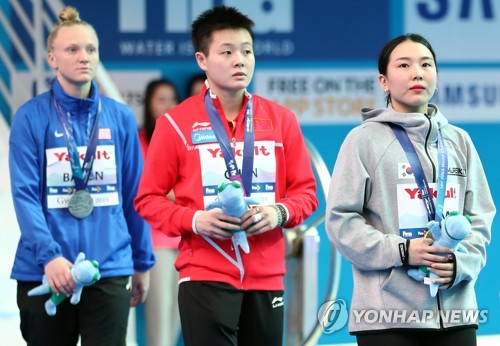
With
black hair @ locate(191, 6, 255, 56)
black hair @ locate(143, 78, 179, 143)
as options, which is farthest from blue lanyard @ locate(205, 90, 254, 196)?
black hair @ locate(143, 78, 179, 143)

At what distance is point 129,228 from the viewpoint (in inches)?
195

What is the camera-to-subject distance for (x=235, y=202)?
398 centimetres

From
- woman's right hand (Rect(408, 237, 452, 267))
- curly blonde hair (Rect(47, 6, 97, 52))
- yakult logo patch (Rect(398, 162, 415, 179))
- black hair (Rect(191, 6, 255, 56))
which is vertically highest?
curly blonde hair (Rect(47, 6, 97, 52))

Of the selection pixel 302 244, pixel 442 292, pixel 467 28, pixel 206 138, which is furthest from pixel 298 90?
pixel 442 292

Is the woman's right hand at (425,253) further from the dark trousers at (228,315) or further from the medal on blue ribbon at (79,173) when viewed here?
the medal on blue ribbon at (79,173)

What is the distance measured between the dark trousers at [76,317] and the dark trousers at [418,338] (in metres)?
1.28

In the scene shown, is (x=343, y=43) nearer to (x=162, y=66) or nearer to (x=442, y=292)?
(x=162, y=66)

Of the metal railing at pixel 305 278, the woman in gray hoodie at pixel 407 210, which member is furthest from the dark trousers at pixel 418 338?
the metal railing at pixel 305 278

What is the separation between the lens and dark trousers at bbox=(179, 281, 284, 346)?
4.12 metres

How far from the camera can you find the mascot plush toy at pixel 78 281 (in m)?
4.43

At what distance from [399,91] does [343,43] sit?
153 inches

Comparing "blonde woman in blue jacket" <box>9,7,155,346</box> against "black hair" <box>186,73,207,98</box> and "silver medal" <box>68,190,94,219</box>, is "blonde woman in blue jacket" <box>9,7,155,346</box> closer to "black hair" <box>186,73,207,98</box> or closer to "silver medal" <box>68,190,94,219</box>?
"silver medal" <box>68,190,94,219</box>

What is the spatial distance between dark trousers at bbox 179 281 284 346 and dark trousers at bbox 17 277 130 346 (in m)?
0.56

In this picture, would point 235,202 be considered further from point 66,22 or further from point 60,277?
point 66,22
